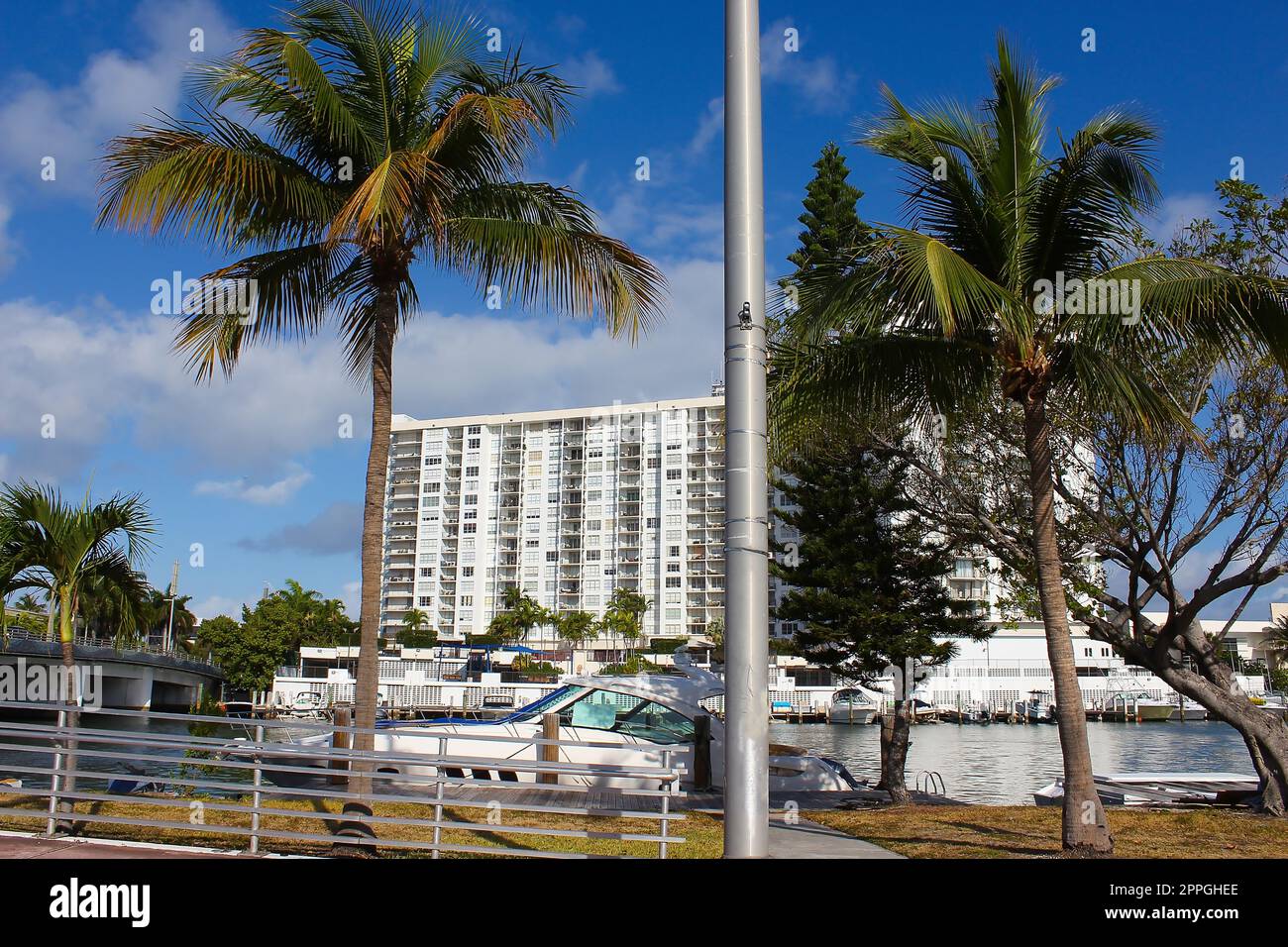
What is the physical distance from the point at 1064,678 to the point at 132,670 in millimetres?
62796

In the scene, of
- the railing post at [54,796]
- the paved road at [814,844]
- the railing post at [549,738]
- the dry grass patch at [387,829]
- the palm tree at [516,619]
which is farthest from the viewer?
the palm tree at [516,619]

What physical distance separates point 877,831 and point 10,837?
969cm

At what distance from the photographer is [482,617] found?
152 metres

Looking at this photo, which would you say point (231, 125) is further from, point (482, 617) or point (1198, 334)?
point (482, 617)

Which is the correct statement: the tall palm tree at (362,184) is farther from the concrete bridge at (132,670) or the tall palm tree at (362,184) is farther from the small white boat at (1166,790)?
the concrete bridge at (132,670)

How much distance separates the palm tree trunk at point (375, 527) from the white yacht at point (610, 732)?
21.3 ft

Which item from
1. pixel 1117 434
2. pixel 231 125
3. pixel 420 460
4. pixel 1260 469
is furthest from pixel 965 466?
pixel 420 460

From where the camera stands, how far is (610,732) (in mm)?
19062

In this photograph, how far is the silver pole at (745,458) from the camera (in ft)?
20.3

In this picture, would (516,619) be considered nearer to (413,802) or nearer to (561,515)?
(561,515)

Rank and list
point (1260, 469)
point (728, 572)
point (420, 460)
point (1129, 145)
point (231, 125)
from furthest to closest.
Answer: point (420, 460) < point (1260, 469) < point (1129, 145) < point (231, 125) < point (728, 572)

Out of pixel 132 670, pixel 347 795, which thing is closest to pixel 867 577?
pixel 347 795

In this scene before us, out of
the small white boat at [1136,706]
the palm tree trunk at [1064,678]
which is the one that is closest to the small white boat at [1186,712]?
the small white boat at [1136,706]

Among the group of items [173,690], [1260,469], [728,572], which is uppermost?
[1260,469]
